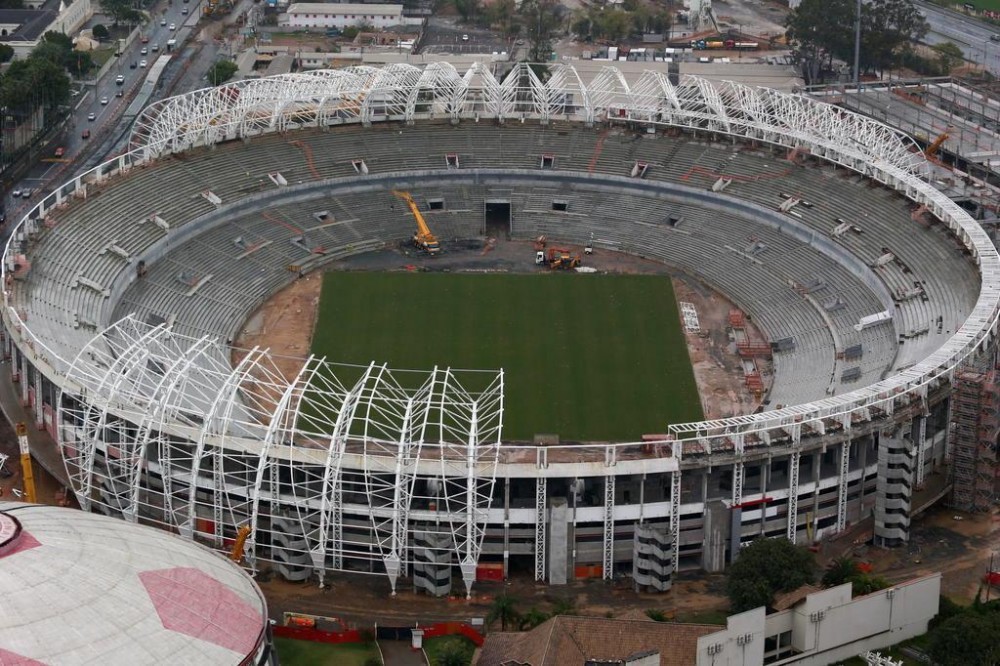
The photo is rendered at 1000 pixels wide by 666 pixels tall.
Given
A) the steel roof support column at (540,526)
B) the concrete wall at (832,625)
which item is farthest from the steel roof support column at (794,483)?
the steel roof support column at (540,526)

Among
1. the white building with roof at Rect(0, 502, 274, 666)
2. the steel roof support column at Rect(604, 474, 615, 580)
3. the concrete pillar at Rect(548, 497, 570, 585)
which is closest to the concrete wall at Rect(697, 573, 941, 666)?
the steel roof support column at Rect(604, 474, 615, 580)

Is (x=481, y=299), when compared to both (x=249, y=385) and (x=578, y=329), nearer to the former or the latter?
(x=578, y=329)

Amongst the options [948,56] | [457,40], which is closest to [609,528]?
[457,40]

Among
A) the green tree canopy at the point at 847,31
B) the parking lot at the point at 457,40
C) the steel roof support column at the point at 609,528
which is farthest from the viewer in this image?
the parking lot at the point at 457,40

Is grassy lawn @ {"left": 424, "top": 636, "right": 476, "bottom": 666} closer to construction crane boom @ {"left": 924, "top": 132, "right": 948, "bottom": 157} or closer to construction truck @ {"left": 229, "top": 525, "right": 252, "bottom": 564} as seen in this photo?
construction truck @ {"left": 229, "top": 525, "right": 252, "bottom": 564}

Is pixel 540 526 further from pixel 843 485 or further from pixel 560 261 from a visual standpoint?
pixel 560 261

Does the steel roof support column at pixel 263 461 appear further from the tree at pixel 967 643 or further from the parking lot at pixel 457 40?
the parking lot at pixel 457 40

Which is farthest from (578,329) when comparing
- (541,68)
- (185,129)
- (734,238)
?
(541,68)
